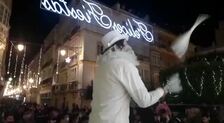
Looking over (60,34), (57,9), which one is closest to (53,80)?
(60,34)

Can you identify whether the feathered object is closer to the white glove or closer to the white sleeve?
the white glove

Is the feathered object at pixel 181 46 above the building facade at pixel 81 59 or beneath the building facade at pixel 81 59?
beneath

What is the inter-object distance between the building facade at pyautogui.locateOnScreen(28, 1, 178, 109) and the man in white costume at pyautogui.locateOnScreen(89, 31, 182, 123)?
65.7 feet

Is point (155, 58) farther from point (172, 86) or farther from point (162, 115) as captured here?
point (172, 86)

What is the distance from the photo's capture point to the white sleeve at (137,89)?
2.17 metres

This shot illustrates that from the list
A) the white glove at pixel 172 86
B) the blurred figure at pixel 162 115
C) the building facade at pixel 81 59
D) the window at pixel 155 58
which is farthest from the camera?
the window at pixel 155 58

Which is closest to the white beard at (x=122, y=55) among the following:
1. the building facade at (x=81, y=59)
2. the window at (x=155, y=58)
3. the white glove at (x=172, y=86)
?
the white glove at (x=172, y=86)

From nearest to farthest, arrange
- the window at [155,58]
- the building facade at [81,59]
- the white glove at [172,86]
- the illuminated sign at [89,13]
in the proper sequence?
1. the white glove at [172,86]
2. the illuminated sign at [89,13]
3. the building facade at [81,59]
4. the window at [155,58]

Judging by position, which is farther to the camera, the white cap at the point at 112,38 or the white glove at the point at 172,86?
the white cap at the point at 112,38

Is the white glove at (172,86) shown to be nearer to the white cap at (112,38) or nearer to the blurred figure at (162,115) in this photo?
the white cap at (112,38)

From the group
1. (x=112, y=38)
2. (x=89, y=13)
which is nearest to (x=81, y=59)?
(x=89, y=13)

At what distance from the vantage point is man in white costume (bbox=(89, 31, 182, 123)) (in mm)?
2199

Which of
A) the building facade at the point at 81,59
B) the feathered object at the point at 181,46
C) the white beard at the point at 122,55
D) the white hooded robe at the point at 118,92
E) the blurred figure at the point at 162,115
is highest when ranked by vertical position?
the building facade at the point at 81,59

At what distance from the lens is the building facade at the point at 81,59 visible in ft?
91.9
